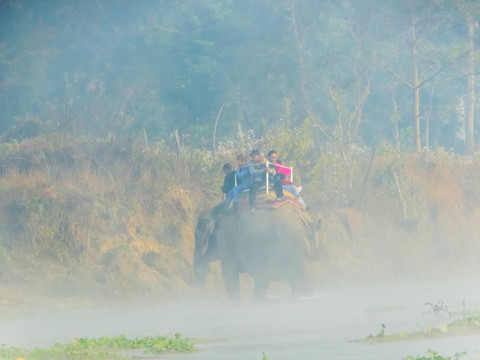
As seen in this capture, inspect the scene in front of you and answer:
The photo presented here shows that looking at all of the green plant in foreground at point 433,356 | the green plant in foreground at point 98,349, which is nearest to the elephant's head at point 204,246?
the green plant in foreground at point 98,349

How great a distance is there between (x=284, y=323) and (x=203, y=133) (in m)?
26.3

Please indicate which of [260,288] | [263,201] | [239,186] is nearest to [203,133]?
[260,288]

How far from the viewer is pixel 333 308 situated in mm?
18281

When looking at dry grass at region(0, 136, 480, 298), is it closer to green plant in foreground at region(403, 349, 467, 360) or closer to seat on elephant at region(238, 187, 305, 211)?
seat on elephant at region(238, 187, 305, 211)

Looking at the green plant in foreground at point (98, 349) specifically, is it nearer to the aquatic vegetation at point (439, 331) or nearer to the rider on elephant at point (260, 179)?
the aquatic vegetation at point (439, 331)

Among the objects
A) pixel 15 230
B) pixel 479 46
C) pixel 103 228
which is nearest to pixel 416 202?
pixel 103 228

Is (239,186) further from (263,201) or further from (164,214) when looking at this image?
(164,214)

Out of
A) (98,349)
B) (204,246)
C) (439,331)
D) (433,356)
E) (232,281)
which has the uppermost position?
(204,246)

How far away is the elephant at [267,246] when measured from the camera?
19141 millimetres

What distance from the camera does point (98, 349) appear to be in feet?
43.1

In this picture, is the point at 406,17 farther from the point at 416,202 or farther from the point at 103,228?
the point at 103,228

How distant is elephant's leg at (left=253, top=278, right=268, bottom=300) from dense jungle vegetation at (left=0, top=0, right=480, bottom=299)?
8.87ft

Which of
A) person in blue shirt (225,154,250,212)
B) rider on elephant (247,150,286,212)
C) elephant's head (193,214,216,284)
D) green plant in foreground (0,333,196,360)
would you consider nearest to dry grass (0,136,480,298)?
elephant's head (193,214,216,284)

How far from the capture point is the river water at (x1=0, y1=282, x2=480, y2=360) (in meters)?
12.4
